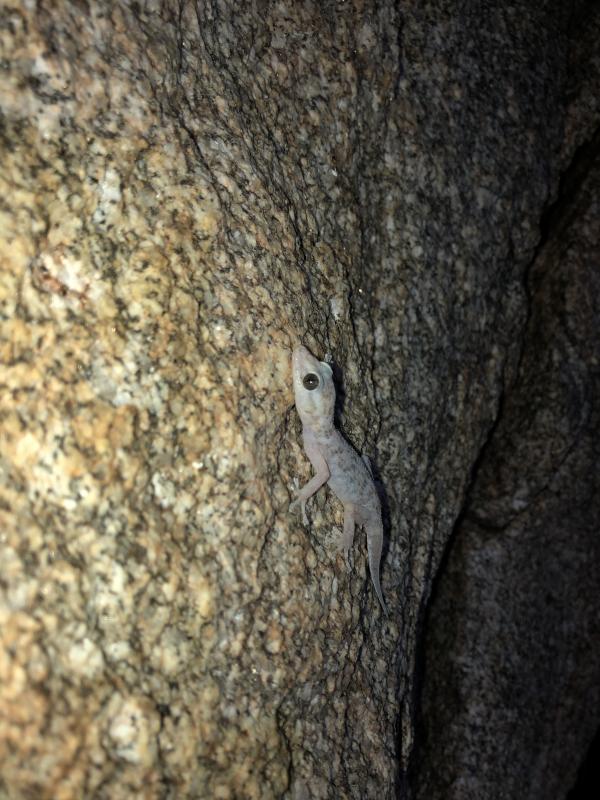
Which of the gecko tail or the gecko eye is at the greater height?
the gecko eye

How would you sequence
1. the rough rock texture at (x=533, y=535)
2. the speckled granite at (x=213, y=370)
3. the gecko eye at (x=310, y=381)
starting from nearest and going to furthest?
the speckled granite at (x=213, y=370), the gecko eye at (x=310, y=381), the rough rock texture at (x=533, y=535)

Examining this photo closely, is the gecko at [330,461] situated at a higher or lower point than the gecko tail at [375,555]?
higher

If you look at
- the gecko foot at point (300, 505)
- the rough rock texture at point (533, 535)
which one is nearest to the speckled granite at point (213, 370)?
the gecko foot at point (300, 505)

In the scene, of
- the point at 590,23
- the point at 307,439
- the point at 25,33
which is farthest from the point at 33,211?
the point at 590,23

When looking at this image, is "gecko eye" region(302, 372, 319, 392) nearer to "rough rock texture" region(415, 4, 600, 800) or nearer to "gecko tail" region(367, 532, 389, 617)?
"gecko tail" region(367, 532, 389, 617)

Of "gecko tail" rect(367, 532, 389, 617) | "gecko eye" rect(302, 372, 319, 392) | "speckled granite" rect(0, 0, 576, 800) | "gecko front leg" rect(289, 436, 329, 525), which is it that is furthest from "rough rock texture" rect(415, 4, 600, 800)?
"gecko eye" rect(302, 372, 319, 392)

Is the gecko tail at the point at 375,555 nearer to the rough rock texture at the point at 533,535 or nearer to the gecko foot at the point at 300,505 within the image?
the gecko foot at the point at 300,505

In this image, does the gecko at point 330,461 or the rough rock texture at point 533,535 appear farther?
the rough rock texture at point 533,535

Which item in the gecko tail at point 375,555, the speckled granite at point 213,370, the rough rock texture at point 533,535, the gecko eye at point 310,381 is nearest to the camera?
the speckled granite at point 213,370

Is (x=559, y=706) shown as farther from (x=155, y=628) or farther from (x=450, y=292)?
(x=155, y=628)
